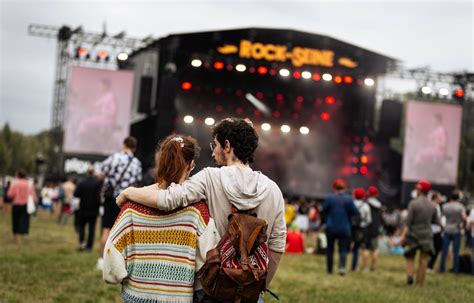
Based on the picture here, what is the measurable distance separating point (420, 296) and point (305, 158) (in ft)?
61.2

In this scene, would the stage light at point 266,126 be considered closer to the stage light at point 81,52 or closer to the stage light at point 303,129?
the stage light at point 303,129

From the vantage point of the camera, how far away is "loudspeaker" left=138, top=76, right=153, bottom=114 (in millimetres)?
32625

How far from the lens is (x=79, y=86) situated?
1297 inches

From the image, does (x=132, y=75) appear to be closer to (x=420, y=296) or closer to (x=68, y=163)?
(x=68, y=163)

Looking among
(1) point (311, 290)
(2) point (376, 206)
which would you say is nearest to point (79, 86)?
(2) point (376, 206)

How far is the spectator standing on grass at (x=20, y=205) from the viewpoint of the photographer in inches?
697

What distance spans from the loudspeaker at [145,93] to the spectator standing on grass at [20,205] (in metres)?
14.7

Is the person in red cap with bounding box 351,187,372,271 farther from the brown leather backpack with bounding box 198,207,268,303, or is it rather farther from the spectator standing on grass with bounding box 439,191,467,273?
the brown leather backpack with bounding box 198,207,268,303

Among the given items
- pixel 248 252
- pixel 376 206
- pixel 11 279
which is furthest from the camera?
pixel 376 206

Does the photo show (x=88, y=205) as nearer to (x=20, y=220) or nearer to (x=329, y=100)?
(x=20, y=220)

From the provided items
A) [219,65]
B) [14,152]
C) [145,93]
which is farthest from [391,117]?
[14,152]

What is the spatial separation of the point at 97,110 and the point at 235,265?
29.4 m

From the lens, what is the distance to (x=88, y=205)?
53.7 feet

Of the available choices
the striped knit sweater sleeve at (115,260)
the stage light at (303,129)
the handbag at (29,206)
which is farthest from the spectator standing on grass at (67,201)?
the striped knit sweater sleeve at (115,260)
